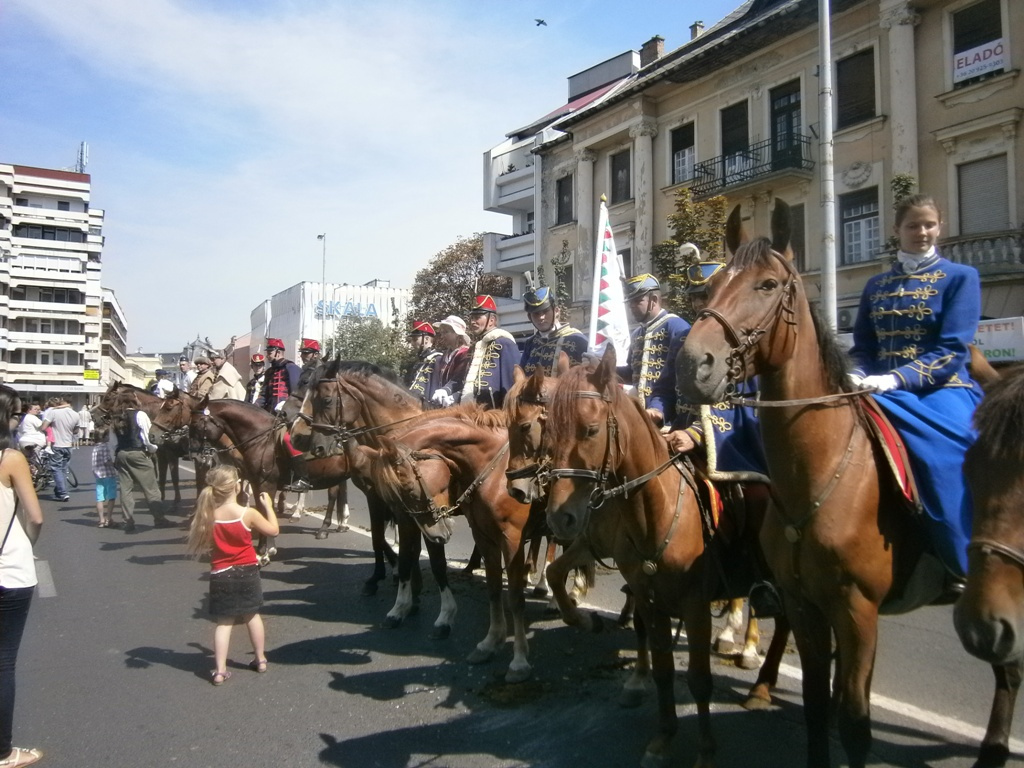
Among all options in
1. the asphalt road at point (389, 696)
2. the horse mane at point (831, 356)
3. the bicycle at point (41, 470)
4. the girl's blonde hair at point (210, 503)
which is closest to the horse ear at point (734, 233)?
the horse mane at point (831, 356)

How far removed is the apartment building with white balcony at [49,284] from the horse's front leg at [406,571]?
70364 mm

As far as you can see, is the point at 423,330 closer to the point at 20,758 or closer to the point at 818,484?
the point at 20,758

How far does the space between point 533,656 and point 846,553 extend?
10.1 ft

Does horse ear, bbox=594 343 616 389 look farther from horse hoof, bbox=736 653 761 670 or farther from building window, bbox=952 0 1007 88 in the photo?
building window, bbox=952 0 1007 88

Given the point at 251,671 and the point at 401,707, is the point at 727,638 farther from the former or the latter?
the point at 251,671

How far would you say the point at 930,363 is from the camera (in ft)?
12.0

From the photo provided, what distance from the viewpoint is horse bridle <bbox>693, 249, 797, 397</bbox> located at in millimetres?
2926

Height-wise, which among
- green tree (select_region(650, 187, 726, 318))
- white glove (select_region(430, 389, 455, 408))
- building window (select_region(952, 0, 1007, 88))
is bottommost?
white glove (select_region(430, 389, 455, 408))

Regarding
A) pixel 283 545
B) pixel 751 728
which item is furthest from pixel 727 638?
pixel 283 545

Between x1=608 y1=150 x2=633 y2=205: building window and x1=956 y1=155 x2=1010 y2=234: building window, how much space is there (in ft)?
39.0

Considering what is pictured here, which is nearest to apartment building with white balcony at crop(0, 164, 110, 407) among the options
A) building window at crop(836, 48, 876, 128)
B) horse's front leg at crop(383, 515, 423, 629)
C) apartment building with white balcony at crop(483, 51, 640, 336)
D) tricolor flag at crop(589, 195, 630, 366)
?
apartment building with white balcony at crop(483, 51, 640, 336)

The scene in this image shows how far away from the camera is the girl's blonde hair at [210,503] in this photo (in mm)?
5648

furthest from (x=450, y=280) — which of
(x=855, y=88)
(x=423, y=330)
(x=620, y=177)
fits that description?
(x=423, y=330)

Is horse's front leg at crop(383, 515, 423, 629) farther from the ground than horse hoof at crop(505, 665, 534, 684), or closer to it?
farther from the ground
